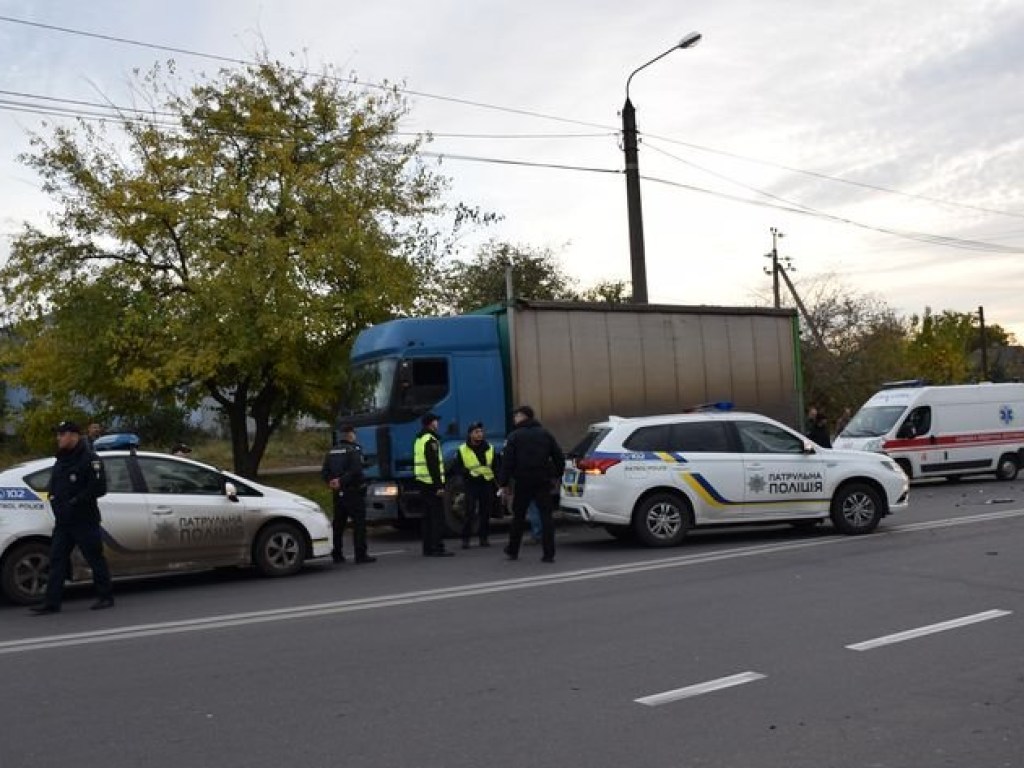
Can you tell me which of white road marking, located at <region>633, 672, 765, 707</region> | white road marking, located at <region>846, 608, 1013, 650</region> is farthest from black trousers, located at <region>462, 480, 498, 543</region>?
white road marking, located at <region>633, 672, 765, 707</region>

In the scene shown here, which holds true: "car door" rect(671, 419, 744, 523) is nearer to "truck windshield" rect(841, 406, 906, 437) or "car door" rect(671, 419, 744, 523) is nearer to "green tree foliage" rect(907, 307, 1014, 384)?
"truck windshield" rect(841, 406, 906, 437)

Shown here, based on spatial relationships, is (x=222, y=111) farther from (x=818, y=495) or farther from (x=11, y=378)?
(x=818, y=495)

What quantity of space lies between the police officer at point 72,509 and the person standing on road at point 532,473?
4.36 meters

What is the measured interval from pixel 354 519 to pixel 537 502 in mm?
A: 2316

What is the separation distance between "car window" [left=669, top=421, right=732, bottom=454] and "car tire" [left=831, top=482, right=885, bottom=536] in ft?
5.13

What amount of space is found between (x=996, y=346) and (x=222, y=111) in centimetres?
8758

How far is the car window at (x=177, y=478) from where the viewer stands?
10828 millimetres

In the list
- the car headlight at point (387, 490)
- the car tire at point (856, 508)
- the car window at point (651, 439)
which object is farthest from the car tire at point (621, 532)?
the car headlight at point (387, 490)

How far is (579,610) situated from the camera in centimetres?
863

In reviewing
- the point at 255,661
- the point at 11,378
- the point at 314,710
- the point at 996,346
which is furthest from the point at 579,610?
the point at 996,346

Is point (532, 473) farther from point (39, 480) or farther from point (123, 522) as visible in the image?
point (39, 480)

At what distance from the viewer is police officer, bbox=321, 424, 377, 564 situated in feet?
41.6

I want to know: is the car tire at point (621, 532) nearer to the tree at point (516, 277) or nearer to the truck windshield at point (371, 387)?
the truck windshield at point (371, 387)

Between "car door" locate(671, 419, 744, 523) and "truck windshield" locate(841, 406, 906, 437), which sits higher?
"truck windshield" locate(841, 406, 906, 437)
